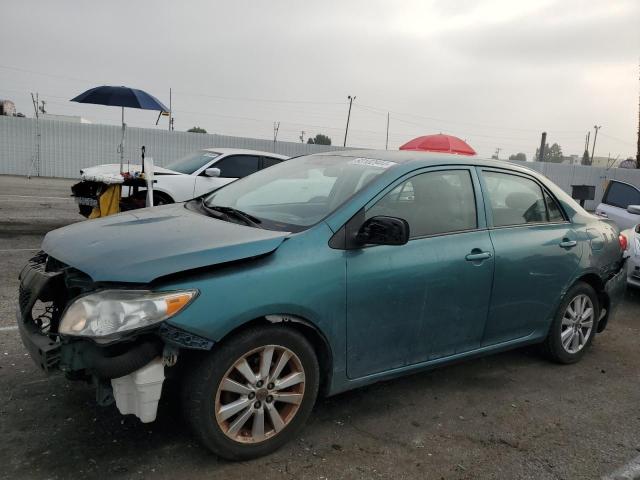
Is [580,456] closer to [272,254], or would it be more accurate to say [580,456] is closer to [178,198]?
[272,254]

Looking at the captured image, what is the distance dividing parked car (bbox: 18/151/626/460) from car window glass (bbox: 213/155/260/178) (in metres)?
5.59

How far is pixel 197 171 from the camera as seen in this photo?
9.34 meters

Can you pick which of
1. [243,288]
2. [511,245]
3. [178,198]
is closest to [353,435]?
[243,288]

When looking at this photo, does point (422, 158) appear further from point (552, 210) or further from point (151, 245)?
point (151, 245)

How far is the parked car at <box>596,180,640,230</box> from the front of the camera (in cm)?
916

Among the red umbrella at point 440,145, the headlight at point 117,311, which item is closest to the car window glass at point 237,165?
the red umbrella at point 440,145

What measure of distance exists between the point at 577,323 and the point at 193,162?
7214mm

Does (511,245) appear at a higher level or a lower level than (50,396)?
higher

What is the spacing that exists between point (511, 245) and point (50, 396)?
3.17 metres

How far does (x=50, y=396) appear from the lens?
3.34 meters

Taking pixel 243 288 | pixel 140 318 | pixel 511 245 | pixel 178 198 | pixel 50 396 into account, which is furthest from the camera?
pixel 178 198

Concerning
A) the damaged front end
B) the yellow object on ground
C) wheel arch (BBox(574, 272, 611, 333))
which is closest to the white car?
the yellow object on ground

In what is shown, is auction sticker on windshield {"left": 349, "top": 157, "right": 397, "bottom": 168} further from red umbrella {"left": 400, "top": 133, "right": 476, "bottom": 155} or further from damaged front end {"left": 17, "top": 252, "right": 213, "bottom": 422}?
red umbrella {"left": 400, "top": 133, "right": 476, "bottom": 155}

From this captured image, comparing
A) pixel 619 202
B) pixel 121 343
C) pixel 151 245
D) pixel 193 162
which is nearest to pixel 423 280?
pixel 151 245
